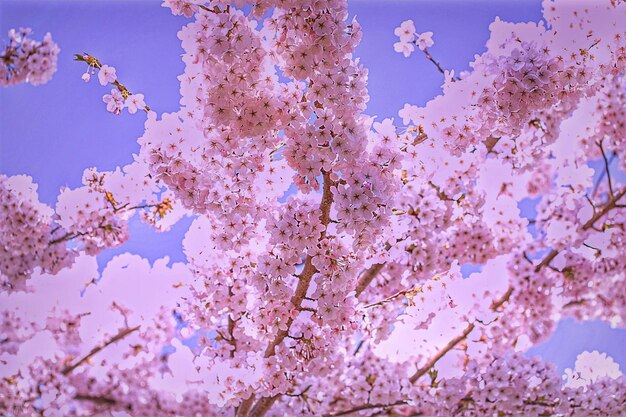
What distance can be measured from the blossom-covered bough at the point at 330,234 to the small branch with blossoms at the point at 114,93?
0.5 inches

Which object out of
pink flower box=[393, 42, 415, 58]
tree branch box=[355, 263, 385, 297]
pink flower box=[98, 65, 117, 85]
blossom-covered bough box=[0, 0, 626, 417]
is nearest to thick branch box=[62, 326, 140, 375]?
blossom-covered bough box=[0, 0, 626, 417]

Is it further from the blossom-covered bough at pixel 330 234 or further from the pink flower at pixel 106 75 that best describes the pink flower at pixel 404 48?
the pink flower at pixel 106 75

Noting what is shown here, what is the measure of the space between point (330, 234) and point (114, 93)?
1.44 meters

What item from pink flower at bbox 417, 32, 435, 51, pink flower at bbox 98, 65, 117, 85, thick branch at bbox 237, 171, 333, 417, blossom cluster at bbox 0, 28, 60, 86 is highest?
pink flower at bbox 417, 32, 435, 51

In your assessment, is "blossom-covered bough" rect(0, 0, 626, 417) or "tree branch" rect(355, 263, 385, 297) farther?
"tree branch" rect(355, 263, 385, 297)

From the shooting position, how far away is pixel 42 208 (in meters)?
3.65

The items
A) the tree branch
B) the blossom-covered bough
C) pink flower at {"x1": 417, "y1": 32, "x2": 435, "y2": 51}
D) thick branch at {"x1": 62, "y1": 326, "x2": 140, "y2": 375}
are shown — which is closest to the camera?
the blossom-covered bough

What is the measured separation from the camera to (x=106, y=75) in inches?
106

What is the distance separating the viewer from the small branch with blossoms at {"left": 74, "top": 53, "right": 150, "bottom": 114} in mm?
2662

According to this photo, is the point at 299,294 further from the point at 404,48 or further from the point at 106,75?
the point at 404,48

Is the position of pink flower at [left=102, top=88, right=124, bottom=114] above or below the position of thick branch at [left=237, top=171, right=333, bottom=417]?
above

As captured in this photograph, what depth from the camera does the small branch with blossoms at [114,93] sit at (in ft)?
8.73

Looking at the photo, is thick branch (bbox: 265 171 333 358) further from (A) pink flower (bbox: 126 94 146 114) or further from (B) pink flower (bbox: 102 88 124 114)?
(B) pink flower (bbox: 102 88 124 114)

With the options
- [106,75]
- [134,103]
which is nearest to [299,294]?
[134,103]
